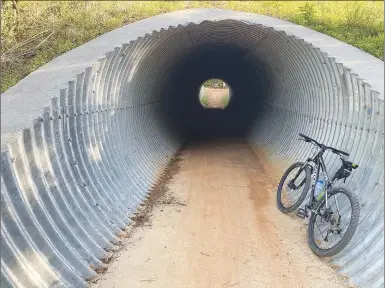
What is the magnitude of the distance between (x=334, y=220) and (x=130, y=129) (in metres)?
5.21

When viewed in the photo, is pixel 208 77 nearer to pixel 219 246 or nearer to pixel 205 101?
pixel 205 101

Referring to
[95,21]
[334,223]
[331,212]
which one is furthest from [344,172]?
[95,21]

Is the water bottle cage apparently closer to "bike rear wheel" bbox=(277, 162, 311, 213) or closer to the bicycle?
the bicycle

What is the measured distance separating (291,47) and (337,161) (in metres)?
3.35

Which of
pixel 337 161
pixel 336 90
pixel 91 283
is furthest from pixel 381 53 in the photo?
pixel 91 283

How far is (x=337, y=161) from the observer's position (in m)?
6.88

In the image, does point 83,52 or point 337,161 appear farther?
point 83,52

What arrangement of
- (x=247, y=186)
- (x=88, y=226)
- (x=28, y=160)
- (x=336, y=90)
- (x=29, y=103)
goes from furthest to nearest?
(x=247, y=186), (x=336, y=90), (x=29, y=103), (x=88, y=226), (x=28, y=160)

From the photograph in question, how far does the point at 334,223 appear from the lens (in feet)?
17.4

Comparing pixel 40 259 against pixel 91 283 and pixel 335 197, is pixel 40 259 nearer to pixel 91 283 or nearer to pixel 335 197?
pixel 91 283

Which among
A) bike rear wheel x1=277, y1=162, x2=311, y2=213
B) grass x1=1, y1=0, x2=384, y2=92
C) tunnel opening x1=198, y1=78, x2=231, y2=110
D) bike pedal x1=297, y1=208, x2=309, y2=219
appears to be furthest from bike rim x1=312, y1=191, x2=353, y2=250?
tunnel opening x1=198, y1=78, x2=231, y2=110

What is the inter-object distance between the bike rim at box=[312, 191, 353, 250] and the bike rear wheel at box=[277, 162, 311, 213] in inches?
33.7

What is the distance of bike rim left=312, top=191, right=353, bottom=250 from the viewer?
17.2ft

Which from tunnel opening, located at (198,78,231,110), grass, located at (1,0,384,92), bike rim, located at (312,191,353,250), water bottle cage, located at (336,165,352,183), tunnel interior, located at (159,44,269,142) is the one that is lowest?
tunnel opening, located at (198,78,231,110)
